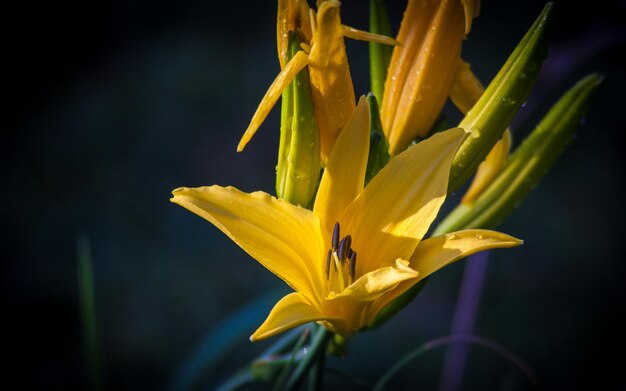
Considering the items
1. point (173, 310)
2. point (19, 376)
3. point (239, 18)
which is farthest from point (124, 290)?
point (239, 18)

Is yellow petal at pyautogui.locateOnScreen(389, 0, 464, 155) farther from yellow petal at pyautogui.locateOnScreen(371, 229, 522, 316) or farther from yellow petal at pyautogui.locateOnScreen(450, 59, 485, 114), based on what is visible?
yellow petal at pyautogui.locateOnScreen(371, 229, 522, 316)

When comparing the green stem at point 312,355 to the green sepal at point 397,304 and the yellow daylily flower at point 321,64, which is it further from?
the yellow daylily flower at point 321,64

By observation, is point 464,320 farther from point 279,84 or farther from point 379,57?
point 279,84

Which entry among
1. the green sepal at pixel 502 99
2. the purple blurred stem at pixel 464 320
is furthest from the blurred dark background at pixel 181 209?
the green sepal at pixel 502 99

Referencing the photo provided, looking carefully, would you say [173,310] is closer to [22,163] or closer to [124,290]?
[124,290]

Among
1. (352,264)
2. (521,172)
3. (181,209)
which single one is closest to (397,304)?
(352,264)
